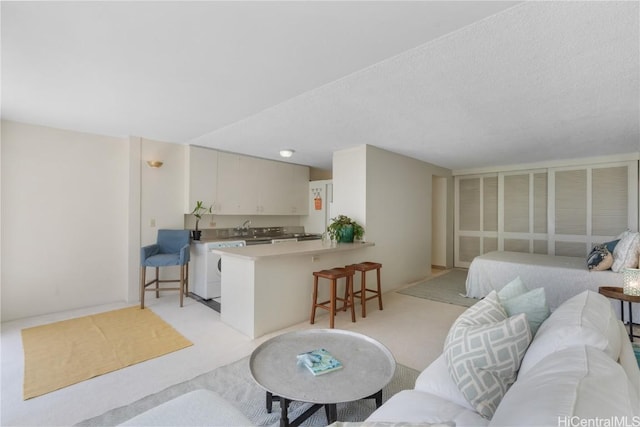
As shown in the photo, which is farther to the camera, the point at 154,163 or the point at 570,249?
the point at 570,249

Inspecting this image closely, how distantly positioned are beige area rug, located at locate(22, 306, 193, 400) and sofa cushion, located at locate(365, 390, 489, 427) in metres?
2.18

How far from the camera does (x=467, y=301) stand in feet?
13.3

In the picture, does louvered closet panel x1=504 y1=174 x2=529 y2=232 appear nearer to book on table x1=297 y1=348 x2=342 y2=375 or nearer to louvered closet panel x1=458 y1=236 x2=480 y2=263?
louvered closet panel x1=458 y1=236 x2=480 y2=263

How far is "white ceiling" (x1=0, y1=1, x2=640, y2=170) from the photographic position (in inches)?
57.9

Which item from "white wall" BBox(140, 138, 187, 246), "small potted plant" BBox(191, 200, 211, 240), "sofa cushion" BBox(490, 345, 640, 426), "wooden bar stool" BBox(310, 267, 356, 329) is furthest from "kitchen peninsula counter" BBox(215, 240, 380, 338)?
"sofa cushion" BBox(490, 345, 640, 426)

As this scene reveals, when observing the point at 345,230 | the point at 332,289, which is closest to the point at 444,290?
the point at 345,230

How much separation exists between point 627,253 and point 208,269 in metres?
5.14

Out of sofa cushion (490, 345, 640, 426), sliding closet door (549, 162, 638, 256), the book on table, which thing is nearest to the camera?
sofa cushion (490, 345, 640, 426)

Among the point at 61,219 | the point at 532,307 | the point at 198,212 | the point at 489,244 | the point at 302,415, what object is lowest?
the point at 302,415

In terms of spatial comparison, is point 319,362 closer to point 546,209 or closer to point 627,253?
point 627,253

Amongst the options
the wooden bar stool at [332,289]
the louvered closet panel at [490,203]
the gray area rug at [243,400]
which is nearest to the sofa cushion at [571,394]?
the gray area rug at [243,400]

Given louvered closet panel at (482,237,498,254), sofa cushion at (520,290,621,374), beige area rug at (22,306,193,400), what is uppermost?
sofa cushion at (520,290,621,374)

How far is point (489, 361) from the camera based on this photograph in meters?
1.19

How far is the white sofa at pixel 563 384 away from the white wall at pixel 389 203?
283 cm
